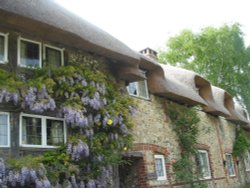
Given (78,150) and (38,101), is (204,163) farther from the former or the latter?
(38,101)

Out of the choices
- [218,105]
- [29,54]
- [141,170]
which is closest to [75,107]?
[29,54]

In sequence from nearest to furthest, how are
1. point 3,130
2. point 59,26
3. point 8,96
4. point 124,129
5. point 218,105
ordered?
point 8,96 < point 3,130 < point 59,26 < point 124,129 < point 218,105

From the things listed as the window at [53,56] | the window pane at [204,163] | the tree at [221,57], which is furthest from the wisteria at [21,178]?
the tree at [221,57]

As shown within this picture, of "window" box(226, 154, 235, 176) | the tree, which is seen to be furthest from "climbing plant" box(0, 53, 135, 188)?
the tree

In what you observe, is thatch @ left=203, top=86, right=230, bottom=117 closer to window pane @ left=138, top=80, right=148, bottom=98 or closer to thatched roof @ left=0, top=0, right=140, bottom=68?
window pane @ left=138, top=80, right=148, bottom=98

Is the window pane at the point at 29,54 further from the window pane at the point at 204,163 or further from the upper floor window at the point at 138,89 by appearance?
the window pane at the point at 204,163

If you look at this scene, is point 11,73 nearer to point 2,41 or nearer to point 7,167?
point 2,41

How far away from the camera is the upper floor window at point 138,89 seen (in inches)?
435

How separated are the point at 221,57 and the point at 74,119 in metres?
21.9

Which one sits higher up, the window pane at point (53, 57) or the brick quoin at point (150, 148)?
the window pane at point (53, 57)

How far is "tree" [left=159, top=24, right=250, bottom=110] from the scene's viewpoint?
27.5 m

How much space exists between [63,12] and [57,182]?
4.17 m

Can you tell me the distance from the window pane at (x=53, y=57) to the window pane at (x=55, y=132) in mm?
1417

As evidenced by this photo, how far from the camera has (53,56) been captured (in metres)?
8.48
